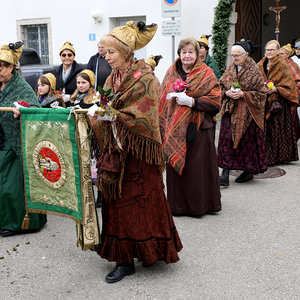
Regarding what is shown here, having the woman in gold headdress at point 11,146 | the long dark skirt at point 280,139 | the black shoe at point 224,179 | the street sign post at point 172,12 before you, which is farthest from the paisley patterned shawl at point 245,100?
the street sign post at point 172,12

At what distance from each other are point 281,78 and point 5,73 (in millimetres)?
4581

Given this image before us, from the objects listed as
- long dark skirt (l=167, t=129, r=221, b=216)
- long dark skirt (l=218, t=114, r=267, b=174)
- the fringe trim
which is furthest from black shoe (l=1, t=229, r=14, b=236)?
long dark skirt (l=218, t=114, r=267, b=174)

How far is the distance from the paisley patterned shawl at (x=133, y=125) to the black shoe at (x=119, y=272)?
→ 59 centimetres

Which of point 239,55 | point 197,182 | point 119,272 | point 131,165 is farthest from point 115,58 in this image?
point 239,55

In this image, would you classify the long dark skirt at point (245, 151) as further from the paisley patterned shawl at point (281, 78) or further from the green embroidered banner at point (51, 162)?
the green embroidered banner at point (51, 162)

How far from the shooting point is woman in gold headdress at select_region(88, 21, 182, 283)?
3.08 metres

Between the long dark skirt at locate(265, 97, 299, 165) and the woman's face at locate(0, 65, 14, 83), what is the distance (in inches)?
183

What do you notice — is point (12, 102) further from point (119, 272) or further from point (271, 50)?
point (271, 50)

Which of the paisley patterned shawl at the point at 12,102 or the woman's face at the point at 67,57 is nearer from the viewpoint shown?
the paisley patterned shawl at the point at 12,102

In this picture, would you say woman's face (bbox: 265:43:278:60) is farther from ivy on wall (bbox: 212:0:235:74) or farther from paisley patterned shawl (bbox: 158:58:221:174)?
ivy on wall (bbox: 212:0:235:74)

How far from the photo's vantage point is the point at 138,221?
3.26m

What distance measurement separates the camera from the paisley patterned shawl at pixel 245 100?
5750 millimetres

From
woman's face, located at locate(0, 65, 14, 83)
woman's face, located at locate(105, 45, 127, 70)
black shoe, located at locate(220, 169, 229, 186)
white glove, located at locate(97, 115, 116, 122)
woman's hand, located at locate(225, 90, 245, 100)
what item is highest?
woman's face, located at locate(105, 45, 127, 70)

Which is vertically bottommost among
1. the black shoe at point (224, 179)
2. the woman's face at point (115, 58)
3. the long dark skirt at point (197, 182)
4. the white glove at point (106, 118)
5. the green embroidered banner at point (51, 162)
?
the black shoe at point (224, 179)
